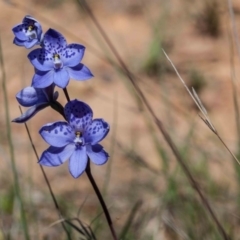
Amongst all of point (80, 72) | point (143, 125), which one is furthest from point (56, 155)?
point (143, 125)

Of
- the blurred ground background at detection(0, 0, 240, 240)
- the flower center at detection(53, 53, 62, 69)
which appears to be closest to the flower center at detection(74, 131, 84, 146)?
the flower center at detection(53, 53, 62, 69)

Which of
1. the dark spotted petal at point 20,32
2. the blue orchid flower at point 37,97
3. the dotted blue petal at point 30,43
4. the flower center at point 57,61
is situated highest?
the dark spotted petal at point 20,32

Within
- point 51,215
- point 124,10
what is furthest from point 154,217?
point 124,10

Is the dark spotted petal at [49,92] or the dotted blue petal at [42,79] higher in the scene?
the dotted blue petal at [42,79]

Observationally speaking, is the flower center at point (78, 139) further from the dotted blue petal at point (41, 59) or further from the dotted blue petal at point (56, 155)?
the dotted blue petal at point (41, 59)

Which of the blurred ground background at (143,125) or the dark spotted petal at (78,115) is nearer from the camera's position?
the dark spotted petal at (78,115)

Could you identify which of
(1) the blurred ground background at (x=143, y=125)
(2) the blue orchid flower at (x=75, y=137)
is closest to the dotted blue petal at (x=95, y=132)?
(2) the blue orchid flower at (x=75, y=137)

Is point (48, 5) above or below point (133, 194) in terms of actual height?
above

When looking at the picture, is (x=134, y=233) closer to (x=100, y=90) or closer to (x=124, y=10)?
(x=100, y=90)
